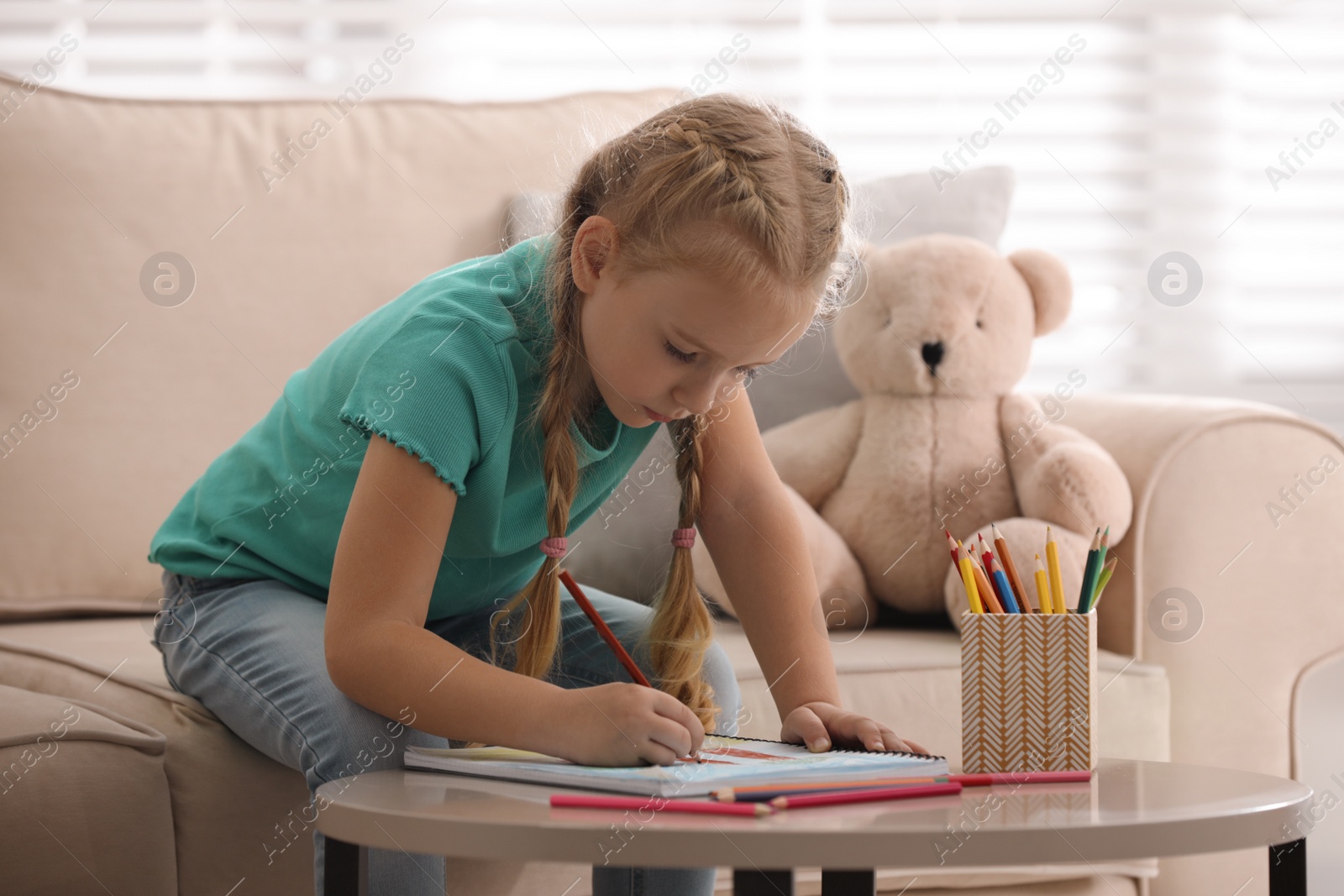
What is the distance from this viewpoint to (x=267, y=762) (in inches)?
36.6

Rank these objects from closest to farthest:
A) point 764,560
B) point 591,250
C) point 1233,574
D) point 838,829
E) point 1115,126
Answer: point 838,829, point 591,250, point 764,560, point 1233,574, point 1115,126

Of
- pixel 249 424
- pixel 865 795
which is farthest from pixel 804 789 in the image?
pixel 249 424

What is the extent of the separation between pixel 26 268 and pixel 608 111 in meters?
0.72

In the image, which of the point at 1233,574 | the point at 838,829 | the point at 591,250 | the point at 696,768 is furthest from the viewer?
the point at 1233,574

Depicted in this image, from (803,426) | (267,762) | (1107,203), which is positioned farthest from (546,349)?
(1107,203)

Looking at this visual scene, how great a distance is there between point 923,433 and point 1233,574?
0.36m

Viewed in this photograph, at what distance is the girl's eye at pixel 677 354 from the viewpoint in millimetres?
786

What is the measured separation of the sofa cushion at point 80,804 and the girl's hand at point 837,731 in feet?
1.58

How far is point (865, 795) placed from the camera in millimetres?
594

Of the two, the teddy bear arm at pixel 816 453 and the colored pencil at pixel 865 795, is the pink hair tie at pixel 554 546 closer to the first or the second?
the colored pencil at pixel 865 795

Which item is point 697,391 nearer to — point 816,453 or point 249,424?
point 816,453

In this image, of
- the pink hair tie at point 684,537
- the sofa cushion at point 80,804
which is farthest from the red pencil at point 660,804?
the sofa cushion at point 80,804

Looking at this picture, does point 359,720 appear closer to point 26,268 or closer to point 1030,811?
point 1030,811

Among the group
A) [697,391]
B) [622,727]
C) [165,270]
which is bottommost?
[622,727]
